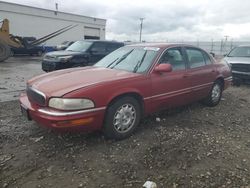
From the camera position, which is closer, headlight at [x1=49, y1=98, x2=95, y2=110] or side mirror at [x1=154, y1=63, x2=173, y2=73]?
headlight at [x1=49, y1=98, x2=95, y2=110]

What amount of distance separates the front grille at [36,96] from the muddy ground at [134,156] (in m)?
0.69

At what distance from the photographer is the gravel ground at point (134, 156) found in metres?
3.24

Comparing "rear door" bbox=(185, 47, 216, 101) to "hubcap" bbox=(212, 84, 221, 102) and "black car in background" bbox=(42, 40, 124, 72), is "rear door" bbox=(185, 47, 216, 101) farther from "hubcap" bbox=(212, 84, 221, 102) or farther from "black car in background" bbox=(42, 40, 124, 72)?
"black car in background" bbox=(42, 40, 124, 72)

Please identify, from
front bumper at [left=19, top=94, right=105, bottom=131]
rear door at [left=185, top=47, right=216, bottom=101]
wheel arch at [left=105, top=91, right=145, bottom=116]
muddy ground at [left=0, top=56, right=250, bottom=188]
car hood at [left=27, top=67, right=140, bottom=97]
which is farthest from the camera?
rear door at [left=185, top=47, right=216, bottom=101]

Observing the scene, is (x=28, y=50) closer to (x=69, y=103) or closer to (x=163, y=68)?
(x=163, y=68)

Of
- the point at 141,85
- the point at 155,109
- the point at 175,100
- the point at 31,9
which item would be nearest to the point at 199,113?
the point at 175,100

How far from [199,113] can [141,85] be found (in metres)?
2.08

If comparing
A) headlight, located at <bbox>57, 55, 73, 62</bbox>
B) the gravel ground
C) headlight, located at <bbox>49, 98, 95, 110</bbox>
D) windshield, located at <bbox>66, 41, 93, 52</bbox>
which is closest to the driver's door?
the gravel ground

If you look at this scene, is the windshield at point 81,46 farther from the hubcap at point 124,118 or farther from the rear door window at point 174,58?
the hubcap at point 124,118

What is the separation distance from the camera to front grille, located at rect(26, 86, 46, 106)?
12.7 feet

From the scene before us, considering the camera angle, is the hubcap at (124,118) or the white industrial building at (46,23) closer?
the hubcap at (124,118)

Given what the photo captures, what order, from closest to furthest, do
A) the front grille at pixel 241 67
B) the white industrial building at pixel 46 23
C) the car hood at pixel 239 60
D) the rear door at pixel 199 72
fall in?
the rear door at pixel 199 72 → the front grille at pixel 241 67 → the car hood at pixel 239 60 → the white industrial building at pixel 46 23

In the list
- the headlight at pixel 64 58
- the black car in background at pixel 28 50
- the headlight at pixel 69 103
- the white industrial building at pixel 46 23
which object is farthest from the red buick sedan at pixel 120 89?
the white industrial building at pixel 46 23

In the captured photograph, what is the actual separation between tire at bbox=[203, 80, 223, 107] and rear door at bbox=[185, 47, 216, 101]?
0.22 m
